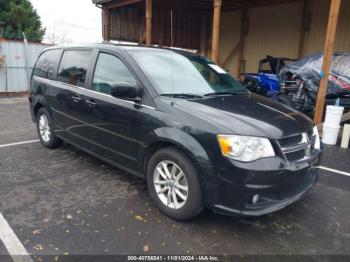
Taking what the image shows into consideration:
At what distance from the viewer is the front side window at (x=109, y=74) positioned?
3.58 metres

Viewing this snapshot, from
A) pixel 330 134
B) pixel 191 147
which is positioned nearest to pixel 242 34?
pixel 330 134

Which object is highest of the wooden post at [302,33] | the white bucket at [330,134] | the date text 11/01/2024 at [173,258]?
the wooden post at [302,33]

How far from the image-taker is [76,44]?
4.68 meters

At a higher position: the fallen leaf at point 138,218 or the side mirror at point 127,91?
the side mirror at point 127,91

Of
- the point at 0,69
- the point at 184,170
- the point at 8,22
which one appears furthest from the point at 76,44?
the point at 8,22

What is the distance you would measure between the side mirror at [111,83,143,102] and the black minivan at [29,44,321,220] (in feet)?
0.03

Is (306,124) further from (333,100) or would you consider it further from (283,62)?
(283,62)

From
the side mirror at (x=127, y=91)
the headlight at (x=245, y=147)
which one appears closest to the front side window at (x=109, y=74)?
the side mirror at (x=127, y=91)

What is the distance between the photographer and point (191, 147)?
2795mm

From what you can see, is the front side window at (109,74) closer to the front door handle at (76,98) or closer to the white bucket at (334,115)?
the front door handle at (76,98)

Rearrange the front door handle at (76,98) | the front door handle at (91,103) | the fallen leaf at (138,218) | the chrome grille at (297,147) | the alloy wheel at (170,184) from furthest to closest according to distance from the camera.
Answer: the front door handle at (76,98) → the front door handle at (91,103) → the fallen leaf at (138,218) → the alloy wheel at (170,184) → the chrome grille at (297,147)

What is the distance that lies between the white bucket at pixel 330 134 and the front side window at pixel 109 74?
434 cm

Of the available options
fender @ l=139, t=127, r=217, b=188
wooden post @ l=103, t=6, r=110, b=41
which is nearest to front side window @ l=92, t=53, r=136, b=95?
fender @ l=139, t=127, r=217, b=188

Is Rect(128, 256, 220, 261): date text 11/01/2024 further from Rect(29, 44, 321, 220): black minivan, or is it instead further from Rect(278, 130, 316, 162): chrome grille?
Rect(278, 130, 316, 162): chrome grille
